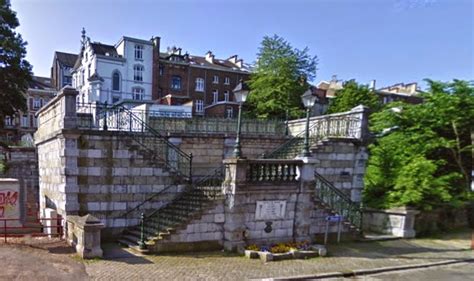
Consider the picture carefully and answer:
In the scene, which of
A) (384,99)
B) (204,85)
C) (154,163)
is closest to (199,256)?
(154,163)

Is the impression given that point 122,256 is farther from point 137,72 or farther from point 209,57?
point 209,57

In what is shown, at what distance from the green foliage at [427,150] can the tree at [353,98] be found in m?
22.4

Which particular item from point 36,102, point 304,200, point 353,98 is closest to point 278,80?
point 353,98

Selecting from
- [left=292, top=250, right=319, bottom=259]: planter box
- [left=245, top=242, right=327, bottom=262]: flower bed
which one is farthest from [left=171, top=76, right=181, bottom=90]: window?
[left=292, top=250, right=319, bottom=259]: planter box

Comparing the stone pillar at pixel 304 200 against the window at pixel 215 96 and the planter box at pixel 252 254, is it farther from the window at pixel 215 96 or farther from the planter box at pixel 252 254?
the window at pixel 215 96

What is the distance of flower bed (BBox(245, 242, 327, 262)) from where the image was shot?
1127 centimetres

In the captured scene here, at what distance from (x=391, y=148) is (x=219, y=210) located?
997cm

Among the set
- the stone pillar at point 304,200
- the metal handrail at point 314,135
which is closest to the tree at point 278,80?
the metal handrail at point 314,135

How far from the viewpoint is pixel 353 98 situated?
134 ft

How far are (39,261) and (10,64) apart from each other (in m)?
21.4

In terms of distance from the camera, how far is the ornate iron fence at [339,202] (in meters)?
15.0

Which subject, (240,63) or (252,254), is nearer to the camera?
(252,254)

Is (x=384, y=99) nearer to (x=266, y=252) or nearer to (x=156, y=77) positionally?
(x=156, y=77)

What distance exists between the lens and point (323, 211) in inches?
535
